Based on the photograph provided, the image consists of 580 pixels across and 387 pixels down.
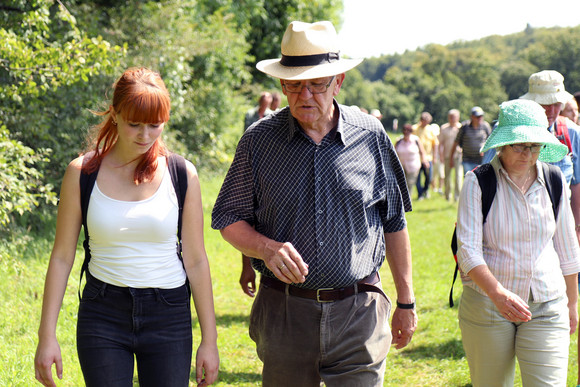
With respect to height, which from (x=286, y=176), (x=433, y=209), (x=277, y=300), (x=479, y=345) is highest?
(x=286, y=176)

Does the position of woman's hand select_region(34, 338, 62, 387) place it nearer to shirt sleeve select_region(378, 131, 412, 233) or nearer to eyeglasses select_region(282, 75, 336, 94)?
eyeglasses select_region(282, 75, 336, 94)

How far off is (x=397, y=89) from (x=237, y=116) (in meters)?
102

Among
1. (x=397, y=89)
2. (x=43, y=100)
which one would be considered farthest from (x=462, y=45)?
(x=43, y=100)

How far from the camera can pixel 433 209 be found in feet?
51.5

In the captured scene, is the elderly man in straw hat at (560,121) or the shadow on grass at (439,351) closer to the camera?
the elderly man in straw hat at (560,121)

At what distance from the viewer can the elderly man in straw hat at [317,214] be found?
3133 millimetres

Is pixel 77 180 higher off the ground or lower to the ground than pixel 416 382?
higher

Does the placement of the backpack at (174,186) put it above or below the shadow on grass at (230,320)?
above

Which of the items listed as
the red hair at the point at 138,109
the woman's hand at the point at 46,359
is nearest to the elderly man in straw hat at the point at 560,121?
the red hair at the point at 138,109

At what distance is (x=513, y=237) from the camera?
375cm

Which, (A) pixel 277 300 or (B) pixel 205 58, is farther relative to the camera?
(B) pixel 205 58

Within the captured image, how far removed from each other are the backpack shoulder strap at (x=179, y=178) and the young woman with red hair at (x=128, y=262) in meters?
0.02

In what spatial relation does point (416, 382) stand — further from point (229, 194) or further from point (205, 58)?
point (205, 58)

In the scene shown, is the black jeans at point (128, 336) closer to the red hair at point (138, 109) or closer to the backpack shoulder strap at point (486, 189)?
the red hair at point (138, 109)
